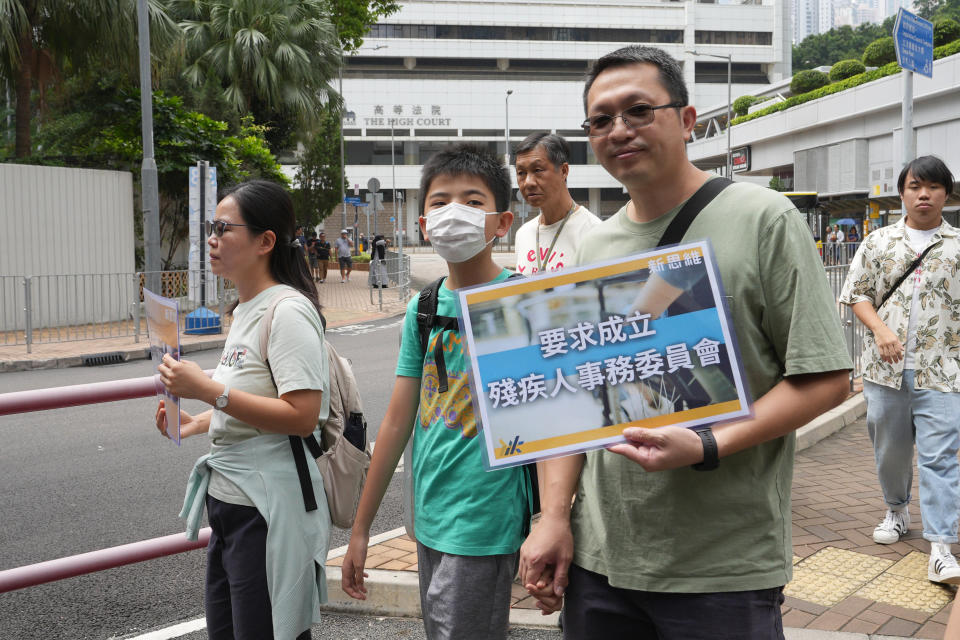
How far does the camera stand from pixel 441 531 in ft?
7.59

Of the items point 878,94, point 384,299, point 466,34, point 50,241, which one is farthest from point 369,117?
point 50,241

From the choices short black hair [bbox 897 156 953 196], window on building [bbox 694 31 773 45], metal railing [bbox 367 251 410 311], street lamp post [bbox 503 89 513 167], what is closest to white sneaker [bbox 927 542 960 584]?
short black hair [bbox 897 156 953 196]

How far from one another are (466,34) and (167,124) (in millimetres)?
59284

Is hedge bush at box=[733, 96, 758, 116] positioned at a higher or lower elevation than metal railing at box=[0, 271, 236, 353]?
higher

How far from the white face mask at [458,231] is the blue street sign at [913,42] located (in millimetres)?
8133

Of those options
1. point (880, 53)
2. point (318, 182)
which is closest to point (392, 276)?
point (318, 182)

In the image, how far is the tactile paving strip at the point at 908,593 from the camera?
147 inches

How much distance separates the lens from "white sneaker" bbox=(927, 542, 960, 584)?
3.85 m

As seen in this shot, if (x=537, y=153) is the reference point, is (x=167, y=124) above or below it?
above

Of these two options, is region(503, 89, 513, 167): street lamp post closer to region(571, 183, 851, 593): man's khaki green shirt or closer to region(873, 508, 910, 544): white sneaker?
region(873, 508, 910, 544): white sneaker

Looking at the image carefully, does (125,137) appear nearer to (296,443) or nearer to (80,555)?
(80,555)

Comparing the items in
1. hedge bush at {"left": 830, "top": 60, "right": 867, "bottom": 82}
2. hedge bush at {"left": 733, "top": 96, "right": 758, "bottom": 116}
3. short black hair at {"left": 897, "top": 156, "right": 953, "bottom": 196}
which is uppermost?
hedge bush at {"left": 733, "top": 96, "right": 758, "bottom": 116}

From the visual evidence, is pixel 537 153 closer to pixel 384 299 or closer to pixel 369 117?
pixel 384 299

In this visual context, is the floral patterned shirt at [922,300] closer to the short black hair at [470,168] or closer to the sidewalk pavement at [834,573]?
the sidewalk pavement at [834,573]
